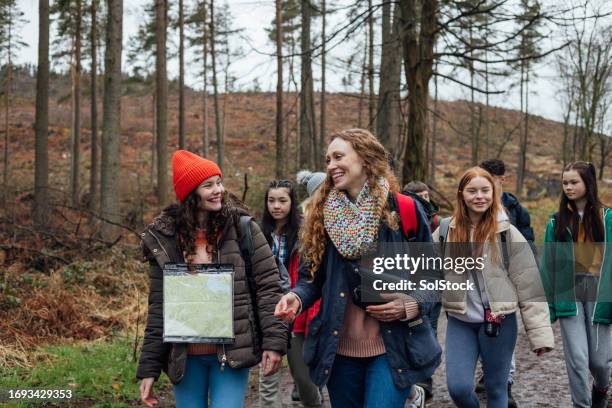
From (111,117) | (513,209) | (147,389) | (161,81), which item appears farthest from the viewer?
(161,81)

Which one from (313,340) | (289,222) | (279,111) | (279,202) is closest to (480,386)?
(289,222)

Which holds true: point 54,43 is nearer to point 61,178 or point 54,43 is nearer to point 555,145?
point 61,178

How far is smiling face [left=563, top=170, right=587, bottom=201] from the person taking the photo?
16.9ft

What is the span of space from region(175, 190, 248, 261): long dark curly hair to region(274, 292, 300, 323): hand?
2.04ft

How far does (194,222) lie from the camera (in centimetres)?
357

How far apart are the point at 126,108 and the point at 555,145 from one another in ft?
151

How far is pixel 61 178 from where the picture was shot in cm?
3666

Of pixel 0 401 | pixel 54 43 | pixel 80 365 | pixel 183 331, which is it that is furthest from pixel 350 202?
pixel 54 43

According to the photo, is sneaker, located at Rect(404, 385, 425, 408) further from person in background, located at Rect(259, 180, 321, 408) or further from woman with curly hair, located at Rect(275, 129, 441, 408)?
person in background, located at Rect(259, 180, 321, 408)

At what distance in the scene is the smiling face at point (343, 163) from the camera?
10.6 feet

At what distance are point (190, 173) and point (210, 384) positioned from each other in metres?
1.24

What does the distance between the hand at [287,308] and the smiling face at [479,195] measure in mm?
1878

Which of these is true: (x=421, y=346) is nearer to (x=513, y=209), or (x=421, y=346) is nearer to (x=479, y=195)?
(x=479, y=195)

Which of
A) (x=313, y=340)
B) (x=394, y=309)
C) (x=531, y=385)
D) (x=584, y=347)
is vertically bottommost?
(x=531, y=385)
